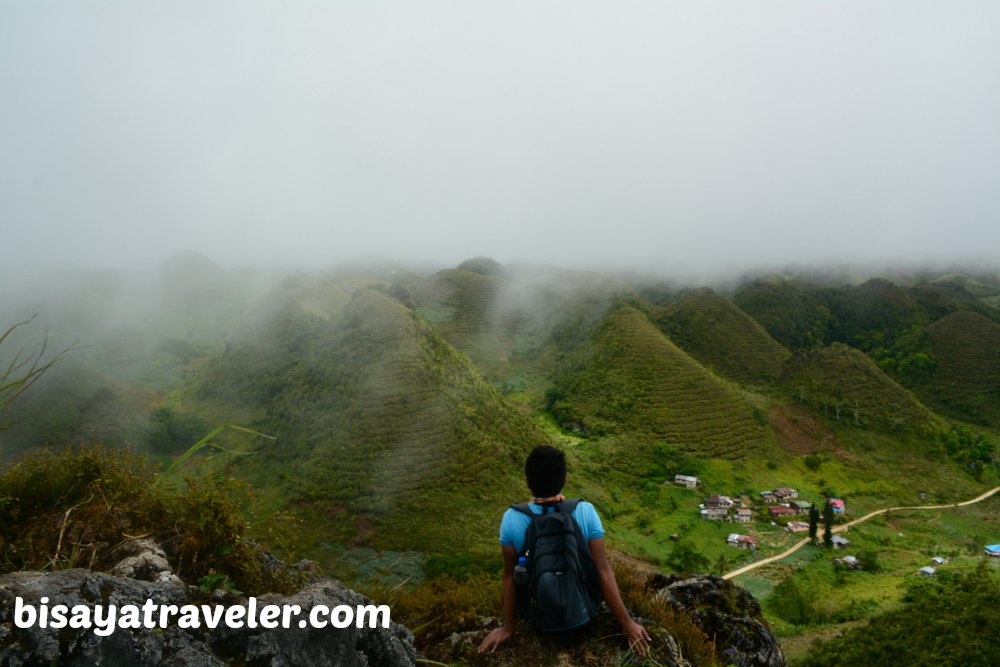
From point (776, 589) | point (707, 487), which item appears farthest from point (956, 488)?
point (776, 589)

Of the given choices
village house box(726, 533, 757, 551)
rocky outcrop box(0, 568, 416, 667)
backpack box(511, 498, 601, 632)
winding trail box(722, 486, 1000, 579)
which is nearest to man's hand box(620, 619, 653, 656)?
backpack box(511, 498, 601, 632)

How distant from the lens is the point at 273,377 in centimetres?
3008

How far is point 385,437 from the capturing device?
75.3 feet

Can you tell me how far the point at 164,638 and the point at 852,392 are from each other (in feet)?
184

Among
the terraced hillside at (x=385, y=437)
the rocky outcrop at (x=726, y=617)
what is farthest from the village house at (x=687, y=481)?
the rocky outcrop at (x=726, y=617)

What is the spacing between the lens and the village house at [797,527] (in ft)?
88.7

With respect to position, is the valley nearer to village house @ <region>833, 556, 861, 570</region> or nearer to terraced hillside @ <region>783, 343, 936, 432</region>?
terraced hillside @ <region>783, 343, 936, 432</region>

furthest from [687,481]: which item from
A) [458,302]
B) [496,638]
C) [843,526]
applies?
[458,302]

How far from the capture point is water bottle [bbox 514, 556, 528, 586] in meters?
3.27

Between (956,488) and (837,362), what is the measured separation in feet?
53.2

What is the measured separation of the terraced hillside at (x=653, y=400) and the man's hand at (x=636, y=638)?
3481cm

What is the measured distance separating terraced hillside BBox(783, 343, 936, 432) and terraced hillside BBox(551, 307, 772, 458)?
9.06m

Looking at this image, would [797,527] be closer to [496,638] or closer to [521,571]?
[496,638]

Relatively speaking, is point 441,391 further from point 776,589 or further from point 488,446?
point 776,589
